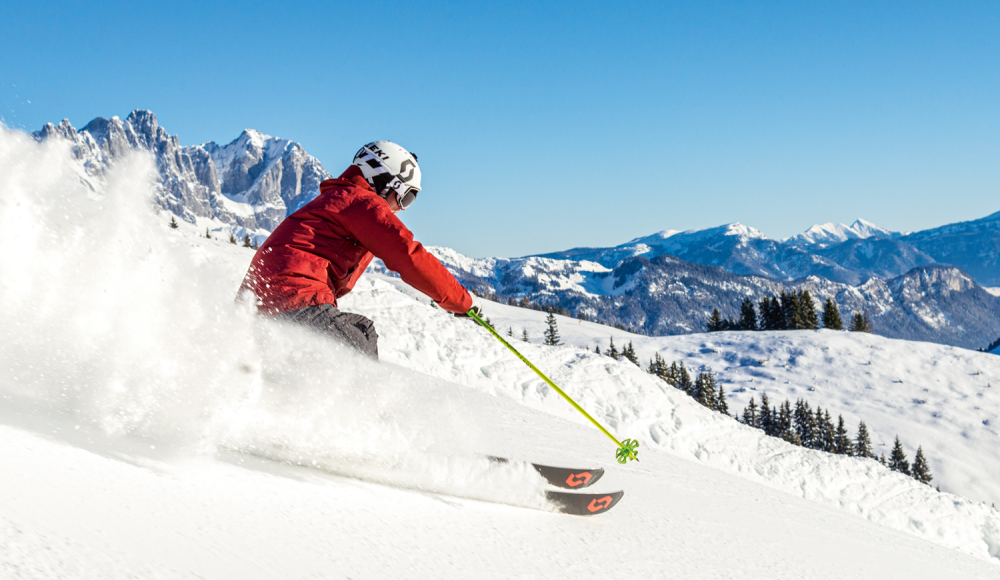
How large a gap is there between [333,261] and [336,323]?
1.54 ft

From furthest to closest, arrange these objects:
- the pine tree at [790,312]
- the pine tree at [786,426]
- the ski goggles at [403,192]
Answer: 1. the pine tree at [790,312]
2. the pine tree at [786,426]
3. the ski goggles at [403,192]

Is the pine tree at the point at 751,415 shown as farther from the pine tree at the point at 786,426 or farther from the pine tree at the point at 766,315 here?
the pine tree at the point at 766,315

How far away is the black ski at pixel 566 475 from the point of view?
14.7 feet

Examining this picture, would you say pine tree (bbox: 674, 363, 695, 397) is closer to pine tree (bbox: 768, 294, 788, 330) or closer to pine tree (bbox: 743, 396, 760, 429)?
pine tree (bbox: 743, 396, 760, 429)

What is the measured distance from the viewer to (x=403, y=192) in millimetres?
4457

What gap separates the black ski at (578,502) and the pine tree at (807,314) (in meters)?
99.4

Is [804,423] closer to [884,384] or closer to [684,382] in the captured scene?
[684,382]

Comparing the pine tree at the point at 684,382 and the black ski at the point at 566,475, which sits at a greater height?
the black ski at the point at 566,475

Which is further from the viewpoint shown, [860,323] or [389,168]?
[860,323]

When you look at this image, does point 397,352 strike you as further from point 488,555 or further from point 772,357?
point 772,357

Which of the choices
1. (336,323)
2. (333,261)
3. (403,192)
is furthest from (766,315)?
(336,323)

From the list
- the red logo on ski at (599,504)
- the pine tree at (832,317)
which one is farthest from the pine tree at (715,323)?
the red logo on ski at (599,504)

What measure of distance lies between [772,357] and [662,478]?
82.4m

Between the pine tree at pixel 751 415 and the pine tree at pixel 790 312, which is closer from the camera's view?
the pine tree at pixel 751 415
